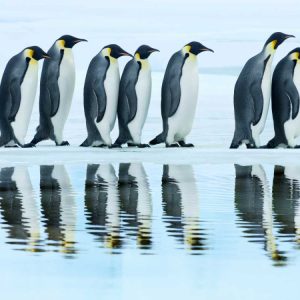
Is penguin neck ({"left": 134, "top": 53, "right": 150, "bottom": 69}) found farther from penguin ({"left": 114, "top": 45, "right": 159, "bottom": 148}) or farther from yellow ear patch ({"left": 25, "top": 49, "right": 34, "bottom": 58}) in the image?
yellow ear patch ({"left": 25, "top": 49, "right": 34, "bottom": 58})

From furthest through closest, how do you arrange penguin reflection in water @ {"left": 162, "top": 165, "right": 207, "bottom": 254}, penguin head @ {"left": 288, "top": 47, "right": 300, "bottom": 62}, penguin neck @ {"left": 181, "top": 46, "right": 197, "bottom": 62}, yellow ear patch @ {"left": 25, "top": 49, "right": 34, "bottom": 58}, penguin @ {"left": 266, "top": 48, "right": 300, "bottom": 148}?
yellow ear patch @ {"left": 25, "top": 49, "right": 34, "bottom": 58}, penguin neck @ {"left": 181, "top": 46, "right": 197, "bottom": 62}, penguin head @ {"left": 288, "top": 47, "right": 300, "bottom": 62}, penguin @ {"left": 266, "top": 48, "right": 300, "bottom": 148}, penguin reflection in water @ {"left": 162, "top": 165, "right": 207, "bottom": 254}

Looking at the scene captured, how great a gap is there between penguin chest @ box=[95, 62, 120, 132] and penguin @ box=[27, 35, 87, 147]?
1.86ft

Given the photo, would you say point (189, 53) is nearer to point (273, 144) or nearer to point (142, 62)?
point (142, 62)

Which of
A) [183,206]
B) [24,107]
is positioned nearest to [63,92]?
[24,107]

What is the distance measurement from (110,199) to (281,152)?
5.35 m

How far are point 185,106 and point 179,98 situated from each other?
0.46 ft

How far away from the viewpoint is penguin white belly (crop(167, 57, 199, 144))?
14.2 metres

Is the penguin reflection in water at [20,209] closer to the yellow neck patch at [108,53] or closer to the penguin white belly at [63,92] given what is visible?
the penguin white belly at [63,92]

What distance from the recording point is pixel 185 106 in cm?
1427

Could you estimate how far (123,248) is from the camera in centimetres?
549

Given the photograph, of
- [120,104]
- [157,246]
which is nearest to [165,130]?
Result: [120,104]

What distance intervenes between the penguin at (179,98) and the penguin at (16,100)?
5.29 ft

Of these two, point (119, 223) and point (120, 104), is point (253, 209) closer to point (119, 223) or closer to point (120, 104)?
point (119, 223)

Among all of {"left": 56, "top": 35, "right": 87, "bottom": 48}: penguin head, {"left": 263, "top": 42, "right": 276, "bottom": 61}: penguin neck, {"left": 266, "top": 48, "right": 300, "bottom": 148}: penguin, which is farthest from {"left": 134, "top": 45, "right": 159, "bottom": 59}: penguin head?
{"left": 266, "top": 48, "right": 300, "bottom": 148}: penguin
